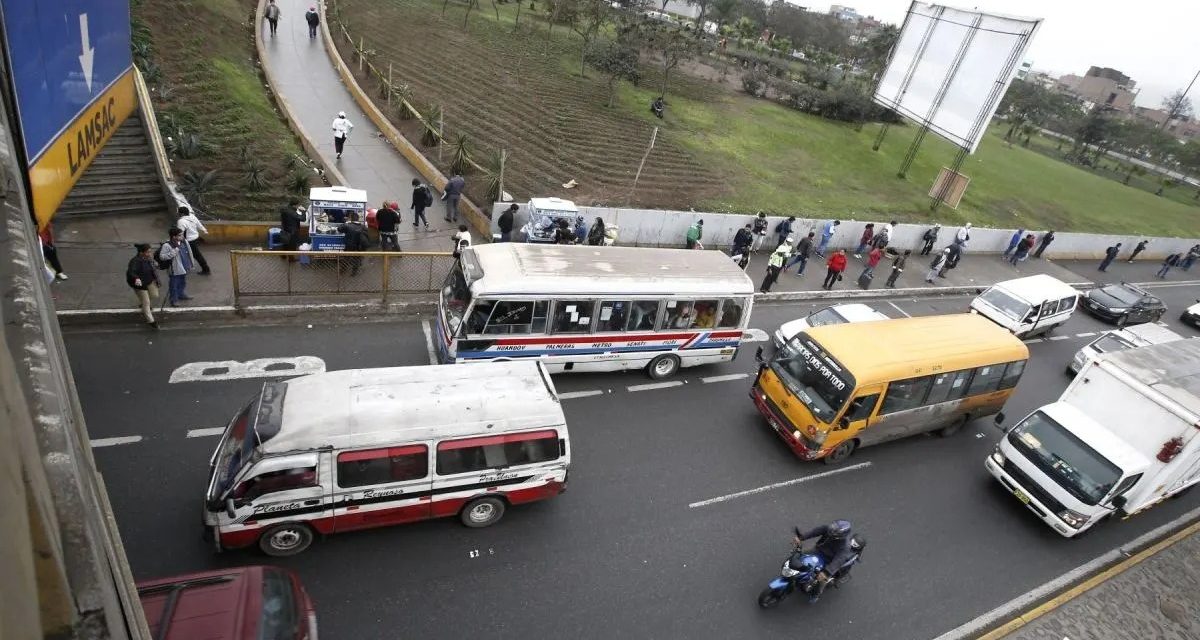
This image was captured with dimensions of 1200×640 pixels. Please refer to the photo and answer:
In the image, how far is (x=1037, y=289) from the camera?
18.9 m

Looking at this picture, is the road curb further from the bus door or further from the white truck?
the bus door

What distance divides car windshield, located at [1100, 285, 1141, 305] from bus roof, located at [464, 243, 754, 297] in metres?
18.2

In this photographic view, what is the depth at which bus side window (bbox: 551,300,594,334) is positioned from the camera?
11773mm

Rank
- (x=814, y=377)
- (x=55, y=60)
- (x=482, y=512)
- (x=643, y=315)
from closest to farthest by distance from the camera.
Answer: (x=55, y=60) < (x=482, y=512) < (x=814, y=377) < (x=643, y=315)

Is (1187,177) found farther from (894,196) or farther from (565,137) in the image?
(565,137)

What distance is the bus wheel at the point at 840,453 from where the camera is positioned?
38.7 feet

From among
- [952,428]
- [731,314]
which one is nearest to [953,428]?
[952,428]

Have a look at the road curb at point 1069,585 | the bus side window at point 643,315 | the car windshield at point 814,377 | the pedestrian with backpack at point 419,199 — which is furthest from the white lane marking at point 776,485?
the pedestrian with backpack at point 419,199

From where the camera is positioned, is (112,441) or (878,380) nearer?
(112,441)

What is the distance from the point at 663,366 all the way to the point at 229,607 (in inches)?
355

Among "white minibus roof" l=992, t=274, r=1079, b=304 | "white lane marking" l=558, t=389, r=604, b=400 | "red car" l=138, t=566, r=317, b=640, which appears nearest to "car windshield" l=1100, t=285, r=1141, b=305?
"white minibus roof" l=992, t=274, r=1079, b=304

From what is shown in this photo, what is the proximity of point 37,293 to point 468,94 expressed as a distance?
29.6m

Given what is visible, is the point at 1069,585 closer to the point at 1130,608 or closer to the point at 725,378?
the point at 1130,608

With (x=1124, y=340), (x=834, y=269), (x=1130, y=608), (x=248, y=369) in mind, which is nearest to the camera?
(x=1130, y=608)
